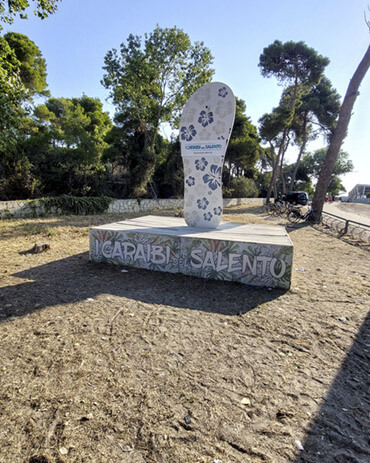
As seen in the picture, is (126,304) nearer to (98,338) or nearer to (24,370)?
(98,338)

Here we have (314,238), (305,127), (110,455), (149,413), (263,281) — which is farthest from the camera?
(305,127)

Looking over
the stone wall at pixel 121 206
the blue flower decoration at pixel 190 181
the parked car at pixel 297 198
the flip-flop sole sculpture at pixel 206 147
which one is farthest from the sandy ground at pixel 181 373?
the parked car at pixel 297 198

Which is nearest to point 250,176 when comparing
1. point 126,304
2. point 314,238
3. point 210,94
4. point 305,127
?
point 305,127

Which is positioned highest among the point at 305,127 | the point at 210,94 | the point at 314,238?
the point at 305,127

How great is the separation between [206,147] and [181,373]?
13.7 feet

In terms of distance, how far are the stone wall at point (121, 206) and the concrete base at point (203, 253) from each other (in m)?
7.58

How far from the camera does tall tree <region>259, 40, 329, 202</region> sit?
18.7 m

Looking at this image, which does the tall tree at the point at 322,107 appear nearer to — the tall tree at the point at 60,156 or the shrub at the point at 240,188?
the shrub at the point at 240,188

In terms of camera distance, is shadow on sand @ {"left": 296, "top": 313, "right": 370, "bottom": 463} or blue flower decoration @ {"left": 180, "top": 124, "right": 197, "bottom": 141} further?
blue flower decoration @ {"left": 180, "top": 124, "right": 197, "bottom": 141}

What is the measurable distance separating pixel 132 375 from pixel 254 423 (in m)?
0.88

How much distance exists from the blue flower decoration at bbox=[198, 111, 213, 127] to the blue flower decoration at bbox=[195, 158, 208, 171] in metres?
0.70

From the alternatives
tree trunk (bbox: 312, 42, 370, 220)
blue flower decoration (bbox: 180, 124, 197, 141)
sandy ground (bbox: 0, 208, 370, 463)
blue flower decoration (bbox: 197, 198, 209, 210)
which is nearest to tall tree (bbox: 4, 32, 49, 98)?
blue flower decoration (bbox: 180, 124, 197, 141)

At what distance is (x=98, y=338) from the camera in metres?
2.24

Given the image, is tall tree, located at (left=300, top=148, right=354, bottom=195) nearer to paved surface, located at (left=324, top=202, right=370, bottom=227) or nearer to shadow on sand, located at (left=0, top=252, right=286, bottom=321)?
paved surface, located at (left=324, top=202, right=370, bottom=227)
